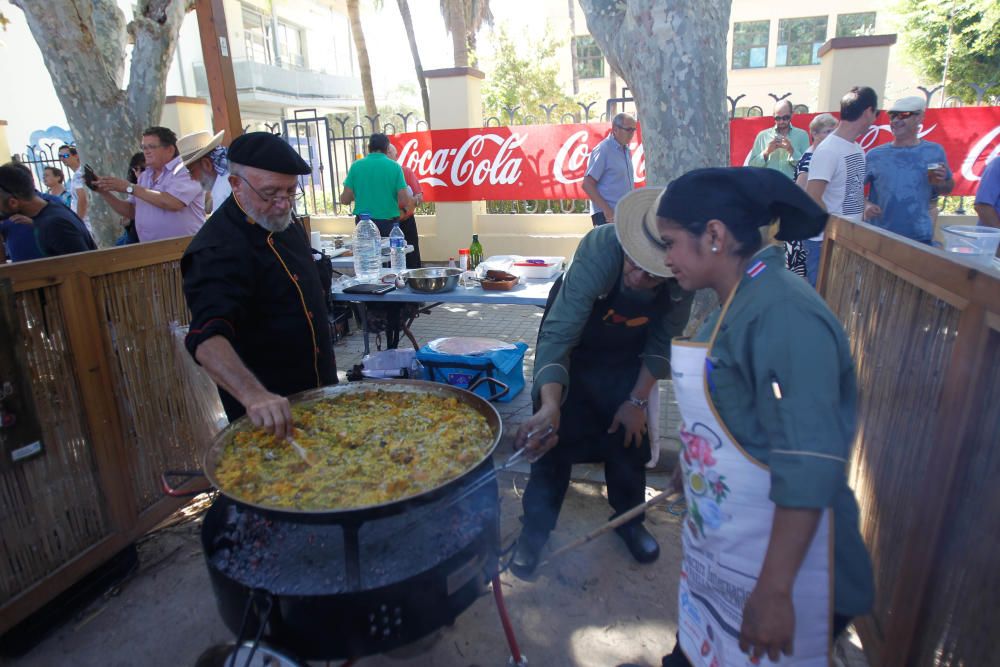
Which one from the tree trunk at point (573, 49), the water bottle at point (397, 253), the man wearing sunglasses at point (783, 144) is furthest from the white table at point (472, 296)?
the tree trunk at point (573, 49)

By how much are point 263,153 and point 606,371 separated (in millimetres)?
1849

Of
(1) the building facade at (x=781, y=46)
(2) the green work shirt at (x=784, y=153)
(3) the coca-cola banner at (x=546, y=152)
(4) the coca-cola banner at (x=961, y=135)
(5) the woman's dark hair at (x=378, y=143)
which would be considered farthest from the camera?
(1) the building facade at (x=781, y=46)

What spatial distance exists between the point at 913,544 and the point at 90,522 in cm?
373

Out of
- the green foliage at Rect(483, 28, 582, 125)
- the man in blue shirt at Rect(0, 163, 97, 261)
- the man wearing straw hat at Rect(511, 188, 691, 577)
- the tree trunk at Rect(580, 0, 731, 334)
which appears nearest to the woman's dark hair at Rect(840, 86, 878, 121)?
the tree trunk at Rect(580, 0, 731, 334)

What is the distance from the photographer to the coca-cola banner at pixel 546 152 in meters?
7.92

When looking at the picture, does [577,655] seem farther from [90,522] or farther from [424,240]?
[424,240]

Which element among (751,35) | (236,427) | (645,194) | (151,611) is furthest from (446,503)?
(751,35)

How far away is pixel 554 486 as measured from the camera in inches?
120

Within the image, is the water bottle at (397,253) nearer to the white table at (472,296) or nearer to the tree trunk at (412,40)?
the white table at (472,296)

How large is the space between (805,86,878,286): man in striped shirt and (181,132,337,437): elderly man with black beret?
4142 mm

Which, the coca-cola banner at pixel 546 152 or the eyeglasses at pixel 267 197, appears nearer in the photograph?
the eyeglasses at pixel 267 197

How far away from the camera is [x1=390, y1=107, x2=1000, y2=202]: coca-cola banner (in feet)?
26.0

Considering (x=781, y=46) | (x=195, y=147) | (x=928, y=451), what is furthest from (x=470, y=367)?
(x=781, y=46)

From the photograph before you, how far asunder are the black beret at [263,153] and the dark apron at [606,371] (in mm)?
1324
